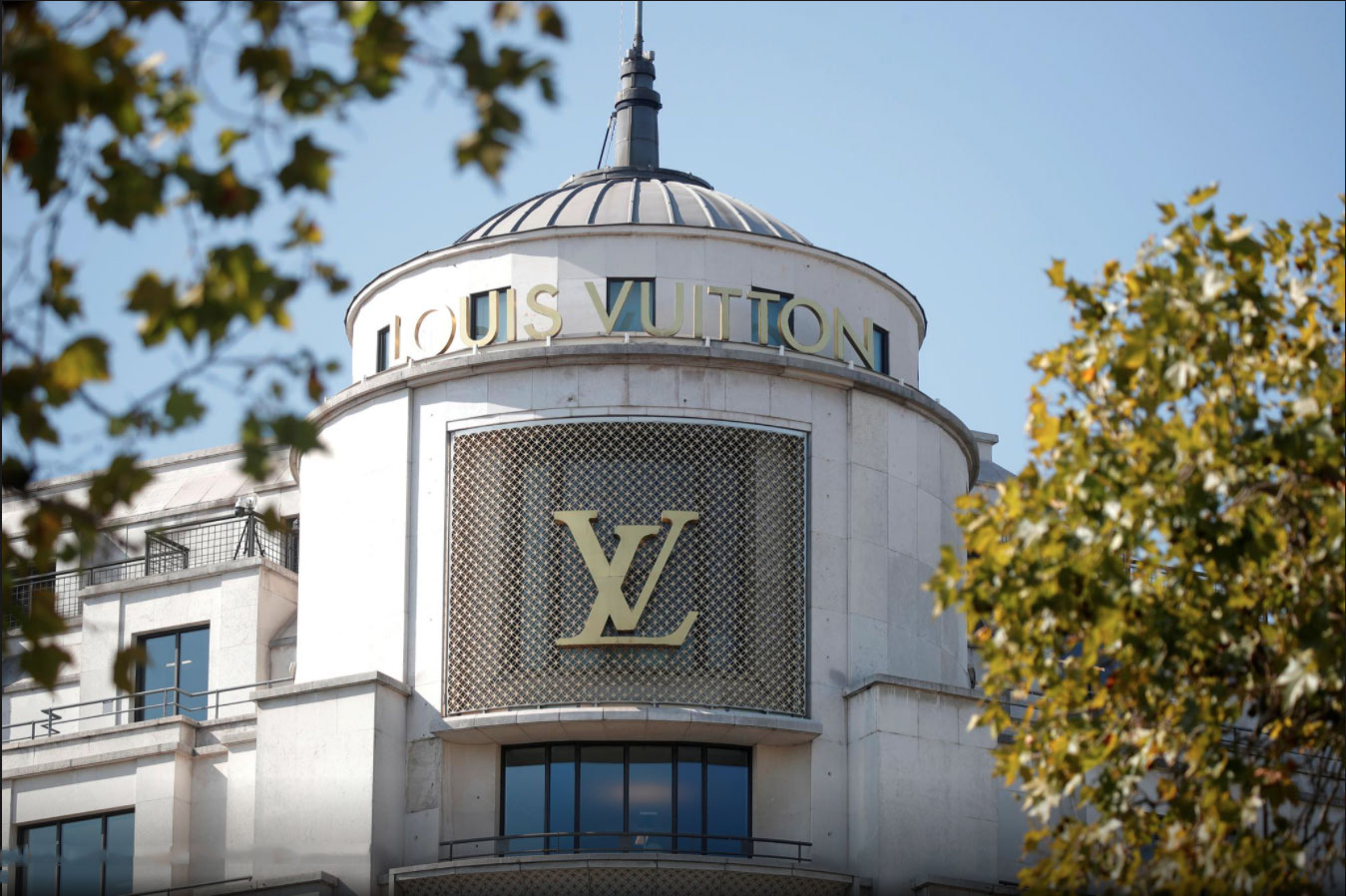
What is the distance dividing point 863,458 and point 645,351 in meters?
4.37

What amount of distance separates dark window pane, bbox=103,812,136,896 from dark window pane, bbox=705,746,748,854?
34.1 ft

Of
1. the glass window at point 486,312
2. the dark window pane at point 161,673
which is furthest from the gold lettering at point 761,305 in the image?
the dark window pane at point 161,673

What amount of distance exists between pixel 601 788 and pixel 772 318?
8.78 meters

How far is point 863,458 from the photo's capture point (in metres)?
41.4

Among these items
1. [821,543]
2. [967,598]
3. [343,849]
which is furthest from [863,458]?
[967,598]

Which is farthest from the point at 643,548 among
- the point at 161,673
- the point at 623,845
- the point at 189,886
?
the point at 161,673

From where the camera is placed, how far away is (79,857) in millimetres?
42125

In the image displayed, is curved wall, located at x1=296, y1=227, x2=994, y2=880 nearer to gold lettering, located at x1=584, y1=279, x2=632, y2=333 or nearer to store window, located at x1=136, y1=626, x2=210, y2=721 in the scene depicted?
gold lettering, located at x1=584, y1=279, x2=632, y2=333

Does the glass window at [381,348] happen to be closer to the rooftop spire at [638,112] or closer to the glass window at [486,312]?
the glass window at [486,312]

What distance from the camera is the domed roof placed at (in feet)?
142

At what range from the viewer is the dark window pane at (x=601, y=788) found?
128 ft

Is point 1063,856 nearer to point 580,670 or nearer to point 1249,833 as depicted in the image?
point 1249,833

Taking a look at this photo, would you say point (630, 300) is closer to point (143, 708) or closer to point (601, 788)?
point (601, 788)

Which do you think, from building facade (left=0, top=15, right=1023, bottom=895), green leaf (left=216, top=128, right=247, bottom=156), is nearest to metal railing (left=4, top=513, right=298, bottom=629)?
building facade (left=0, top=15, right=1023, bottom=895)
